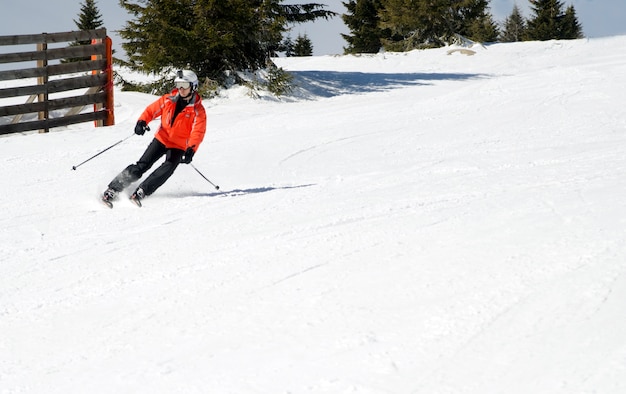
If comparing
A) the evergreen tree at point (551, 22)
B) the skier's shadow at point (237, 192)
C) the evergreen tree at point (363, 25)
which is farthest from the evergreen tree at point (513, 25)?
the skier's shadow at point (237, 192)

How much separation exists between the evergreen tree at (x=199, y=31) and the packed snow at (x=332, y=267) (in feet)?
17.7

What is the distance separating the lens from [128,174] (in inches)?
300

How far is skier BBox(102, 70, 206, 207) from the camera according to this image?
7.52 m

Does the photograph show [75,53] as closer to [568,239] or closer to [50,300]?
[50,300]

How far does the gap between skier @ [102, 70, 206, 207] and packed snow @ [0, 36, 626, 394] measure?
0.25 meters

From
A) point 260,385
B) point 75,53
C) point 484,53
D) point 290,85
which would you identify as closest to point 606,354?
point 260,385

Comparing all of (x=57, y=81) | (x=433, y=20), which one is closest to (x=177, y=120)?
(x=57, y=81)

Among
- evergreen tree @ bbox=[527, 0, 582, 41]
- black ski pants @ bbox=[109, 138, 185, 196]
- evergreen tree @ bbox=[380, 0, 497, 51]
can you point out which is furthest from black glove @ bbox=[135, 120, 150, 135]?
evergreen tree @ bbox=[527, 0, 582, 41]

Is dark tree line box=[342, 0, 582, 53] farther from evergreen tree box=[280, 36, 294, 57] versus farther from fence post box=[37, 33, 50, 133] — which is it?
fence post box=[37, 33, 50, 133]

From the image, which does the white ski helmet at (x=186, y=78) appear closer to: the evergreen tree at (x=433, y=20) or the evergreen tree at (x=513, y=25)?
the evergreen tree at (x=433, y=20)

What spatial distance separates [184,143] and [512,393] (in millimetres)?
5350

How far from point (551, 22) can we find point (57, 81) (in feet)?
143

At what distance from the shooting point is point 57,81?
13.2m

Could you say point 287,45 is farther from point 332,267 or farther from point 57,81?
point 332,267
